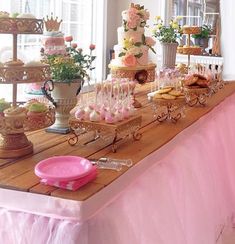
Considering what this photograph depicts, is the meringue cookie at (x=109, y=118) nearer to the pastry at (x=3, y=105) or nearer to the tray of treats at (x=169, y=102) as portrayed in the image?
the pastry at (x=3, y=105)

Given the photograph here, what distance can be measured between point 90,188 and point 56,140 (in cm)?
50

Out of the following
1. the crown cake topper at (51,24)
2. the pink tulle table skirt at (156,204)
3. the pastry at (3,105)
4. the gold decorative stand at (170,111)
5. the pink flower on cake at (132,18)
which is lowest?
the pink tulle table skirt at (156,204)

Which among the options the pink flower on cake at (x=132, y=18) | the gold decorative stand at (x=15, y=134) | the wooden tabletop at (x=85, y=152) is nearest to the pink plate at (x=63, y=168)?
the wooden tabletop at (x=85, y=152)

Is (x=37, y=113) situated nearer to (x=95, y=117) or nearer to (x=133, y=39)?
(x=95, y=117)

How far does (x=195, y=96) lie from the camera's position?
233cm

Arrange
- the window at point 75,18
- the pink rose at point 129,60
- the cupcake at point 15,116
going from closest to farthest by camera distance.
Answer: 1. the cupcake at point 15,116
2. the pink rose at point 129,60
3. the window at point 75,18

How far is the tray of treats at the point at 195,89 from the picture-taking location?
7.54 feet

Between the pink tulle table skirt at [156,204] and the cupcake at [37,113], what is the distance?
Result: 0.32 m

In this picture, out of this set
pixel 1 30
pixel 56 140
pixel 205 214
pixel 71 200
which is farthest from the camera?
pixel 205 214


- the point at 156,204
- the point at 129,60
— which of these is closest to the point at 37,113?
the point at 156,204

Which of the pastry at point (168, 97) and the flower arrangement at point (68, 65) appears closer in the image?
the flower arrangement at point (68, 65)

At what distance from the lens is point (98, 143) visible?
1547 millimetres

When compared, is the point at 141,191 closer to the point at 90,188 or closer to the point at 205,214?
the point at 90,188

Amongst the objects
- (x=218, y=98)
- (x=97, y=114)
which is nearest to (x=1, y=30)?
(x=97, y=114)
